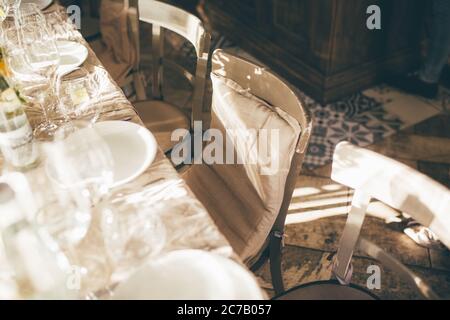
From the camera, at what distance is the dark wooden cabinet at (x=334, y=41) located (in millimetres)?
2814

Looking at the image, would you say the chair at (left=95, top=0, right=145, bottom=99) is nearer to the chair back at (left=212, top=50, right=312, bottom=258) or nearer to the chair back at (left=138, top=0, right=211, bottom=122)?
the chair back at (left=138, top=0, right=211, bottom=122)

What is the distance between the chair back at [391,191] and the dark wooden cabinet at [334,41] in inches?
67.0

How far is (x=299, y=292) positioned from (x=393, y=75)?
7.12 feet

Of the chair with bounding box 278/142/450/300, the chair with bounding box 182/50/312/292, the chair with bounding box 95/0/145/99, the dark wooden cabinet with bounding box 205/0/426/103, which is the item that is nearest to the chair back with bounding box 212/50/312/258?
the chair with bounding box 182/50/312/292

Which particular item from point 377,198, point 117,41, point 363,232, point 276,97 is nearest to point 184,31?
point 117,41

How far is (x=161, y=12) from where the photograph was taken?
2000 millimetres

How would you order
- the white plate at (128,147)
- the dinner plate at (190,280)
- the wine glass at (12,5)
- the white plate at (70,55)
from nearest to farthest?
1. the dinner plate at (190,280)
2. the white plate at (128,147)
3. the white plate at (70,55)
4. the wine glass at (12,5)

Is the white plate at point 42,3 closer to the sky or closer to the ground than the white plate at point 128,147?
closer to the sky

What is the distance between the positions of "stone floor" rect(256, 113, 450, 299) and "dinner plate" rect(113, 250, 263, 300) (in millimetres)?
886

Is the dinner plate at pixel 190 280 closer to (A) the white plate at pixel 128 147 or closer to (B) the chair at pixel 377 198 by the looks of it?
(A) the white plate at pixel 128 147

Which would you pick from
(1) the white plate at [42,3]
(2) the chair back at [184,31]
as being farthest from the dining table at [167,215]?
(1) the white plate at [42,3]

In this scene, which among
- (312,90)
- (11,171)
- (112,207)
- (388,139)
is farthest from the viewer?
(312,90)

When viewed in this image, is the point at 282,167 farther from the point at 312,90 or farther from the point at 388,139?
the point at 312,90

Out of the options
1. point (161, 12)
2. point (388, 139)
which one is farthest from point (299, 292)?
point (388, 139)
